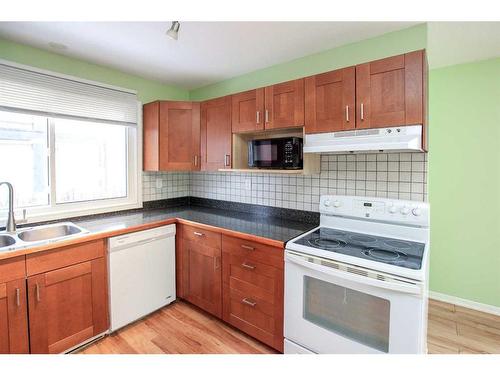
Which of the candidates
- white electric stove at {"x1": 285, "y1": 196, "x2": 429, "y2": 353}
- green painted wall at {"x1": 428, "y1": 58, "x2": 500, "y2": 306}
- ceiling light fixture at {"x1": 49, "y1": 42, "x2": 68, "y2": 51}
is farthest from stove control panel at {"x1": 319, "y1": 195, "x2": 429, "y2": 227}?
ceiling light fixture at {"x1": 49, "y1": 42, "x2": 68, "y2": 51}

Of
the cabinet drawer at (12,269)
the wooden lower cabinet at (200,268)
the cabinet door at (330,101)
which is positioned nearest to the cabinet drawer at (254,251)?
the wooden lower cabinet at (200,268)

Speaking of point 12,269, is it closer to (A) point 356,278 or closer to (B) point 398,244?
(A) point 356,278

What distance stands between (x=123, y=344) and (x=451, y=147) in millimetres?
3191

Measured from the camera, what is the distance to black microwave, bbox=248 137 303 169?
6.39 feet

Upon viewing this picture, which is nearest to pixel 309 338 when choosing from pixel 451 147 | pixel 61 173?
pixel 451 147

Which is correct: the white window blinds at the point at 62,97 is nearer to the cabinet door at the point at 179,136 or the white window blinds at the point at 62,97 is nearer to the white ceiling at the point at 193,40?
the white ceiling at the point at 193,40

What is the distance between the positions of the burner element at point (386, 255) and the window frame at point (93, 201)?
2.24 metres

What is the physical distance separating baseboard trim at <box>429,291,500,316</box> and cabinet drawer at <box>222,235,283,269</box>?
1912 millimetres

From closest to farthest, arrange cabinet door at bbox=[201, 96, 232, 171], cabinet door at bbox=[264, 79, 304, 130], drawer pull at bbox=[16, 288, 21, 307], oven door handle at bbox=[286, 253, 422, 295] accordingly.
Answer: oven door handle at bbox=[286, 253, 422, 295], drawer pull at bbox=[16, 288, 21, 307], cabinet door at bbox=[264, 79, 304, 130], cabinet door at bbox=[201, 96, 232, 171]

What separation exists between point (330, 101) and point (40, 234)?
2.33 m

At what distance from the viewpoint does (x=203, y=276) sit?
2180mm

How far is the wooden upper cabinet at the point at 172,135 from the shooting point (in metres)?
2.53

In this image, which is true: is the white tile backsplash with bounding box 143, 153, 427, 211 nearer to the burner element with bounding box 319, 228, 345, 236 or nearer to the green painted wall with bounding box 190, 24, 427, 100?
the burner element with bounding box 319, 228, 345, 236
